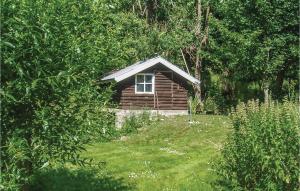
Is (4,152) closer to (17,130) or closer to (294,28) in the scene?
(17,130)

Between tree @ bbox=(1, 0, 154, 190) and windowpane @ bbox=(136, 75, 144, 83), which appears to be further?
windowpane @ bbox=(136, 75, 144, 83)

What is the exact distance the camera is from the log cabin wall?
42062 mm

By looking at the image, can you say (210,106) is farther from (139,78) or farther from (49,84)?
(49,84)

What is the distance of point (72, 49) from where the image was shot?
1059 centimetres

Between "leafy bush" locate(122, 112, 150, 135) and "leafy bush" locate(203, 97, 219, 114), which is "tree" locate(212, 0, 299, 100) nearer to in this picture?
"leafy bush" locate(203, 97, 219, 114)

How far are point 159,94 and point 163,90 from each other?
480mm

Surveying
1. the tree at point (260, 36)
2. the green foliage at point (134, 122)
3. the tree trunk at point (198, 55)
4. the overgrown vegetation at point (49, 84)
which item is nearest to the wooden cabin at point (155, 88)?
the green foliage at point (134, 122)

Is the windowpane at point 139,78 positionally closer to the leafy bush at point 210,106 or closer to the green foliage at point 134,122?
the green foliage at point 134,122

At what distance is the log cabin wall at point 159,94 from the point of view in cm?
4206

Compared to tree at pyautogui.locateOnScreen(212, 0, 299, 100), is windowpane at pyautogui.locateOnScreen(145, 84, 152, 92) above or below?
below

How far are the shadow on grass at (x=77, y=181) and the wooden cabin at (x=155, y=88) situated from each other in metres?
21.6

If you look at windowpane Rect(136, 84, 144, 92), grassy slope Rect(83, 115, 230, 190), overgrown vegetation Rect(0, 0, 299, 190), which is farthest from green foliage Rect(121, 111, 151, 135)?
overgrown vegetation Rect(0, 0, 299, 190)

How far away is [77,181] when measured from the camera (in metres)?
18.3

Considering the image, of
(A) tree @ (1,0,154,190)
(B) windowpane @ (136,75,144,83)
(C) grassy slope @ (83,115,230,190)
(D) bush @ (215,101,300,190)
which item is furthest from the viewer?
(B) windowpane @ (136,75,144,83)
